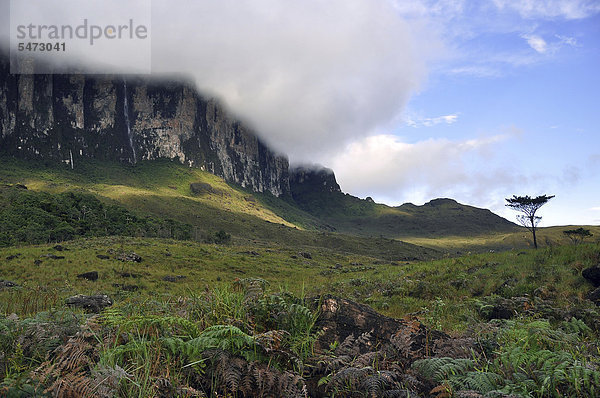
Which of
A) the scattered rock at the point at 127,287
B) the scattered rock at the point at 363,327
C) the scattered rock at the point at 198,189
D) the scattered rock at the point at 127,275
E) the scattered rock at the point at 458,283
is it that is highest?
the scattered rock at the point at 198,189

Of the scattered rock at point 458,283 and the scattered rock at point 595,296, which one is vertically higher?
the scattered rock at point 595,296

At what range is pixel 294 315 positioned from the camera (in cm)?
387

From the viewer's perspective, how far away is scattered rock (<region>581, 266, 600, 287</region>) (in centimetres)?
872

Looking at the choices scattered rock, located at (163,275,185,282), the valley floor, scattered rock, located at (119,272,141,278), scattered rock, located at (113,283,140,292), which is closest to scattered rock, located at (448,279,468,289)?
the valley floor

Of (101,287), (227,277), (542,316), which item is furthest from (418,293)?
(227,277)

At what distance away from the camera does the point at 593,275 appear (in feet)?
29.0

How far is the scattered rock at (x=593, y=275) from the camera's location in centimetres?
872

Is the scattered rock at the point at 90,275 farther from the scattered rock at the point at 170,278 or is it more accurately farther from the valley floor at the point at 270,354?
the valley floor at the point at 270,354

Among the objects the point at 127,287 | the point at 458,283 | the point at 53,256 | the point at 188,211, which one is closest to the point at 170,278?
the point at 127,287

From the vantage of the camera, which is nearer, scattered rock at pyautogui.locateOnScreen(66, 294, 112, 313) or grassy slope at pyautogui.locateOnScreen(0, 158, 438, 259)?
scattered rock at pyautogui.locateOnScreen(66, 294, 112, 313)

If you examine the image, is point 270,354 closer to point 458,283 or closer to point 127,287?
point 458,283

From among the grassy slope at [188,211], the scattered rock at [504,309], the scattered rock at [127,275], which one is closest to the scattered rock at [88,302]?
the scattered rock at [504,309]

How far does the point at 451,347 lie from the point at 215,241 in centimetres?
9060

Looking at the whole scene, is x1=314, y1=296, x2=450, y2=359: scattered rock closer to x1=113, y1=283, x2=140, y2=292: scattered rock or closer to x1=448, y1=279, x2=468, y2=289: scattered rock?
x1=448, y1=279, x2=468, y2=289: scattered rock
